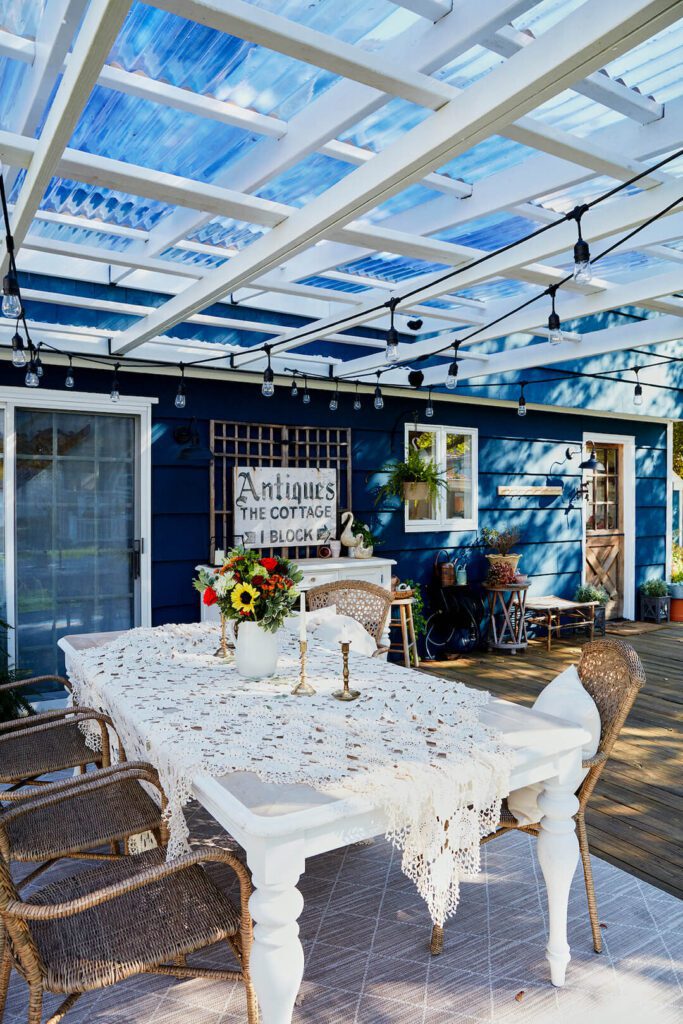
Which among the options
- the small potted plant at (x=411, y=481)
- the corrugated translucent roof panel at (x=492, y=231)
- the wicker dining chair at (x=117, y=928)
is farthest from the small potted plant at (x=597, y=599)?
the wicker dining chair at (x=117, y=928)

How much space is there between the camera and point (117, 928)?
1.69 m

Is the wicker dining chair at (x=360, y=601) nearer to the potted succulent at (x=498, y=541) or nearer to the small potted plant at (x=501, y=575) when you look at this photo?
the small potted plant at (x=501, y=575)

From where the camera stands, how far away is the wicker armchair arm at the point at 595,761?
2.20 metres

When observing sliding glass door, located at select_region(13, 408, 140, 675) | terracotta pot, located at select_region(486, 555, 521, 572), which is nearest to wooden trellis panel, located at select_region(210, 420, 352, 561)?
sliding glass door, located at select_region(13, 408, 140, 675)

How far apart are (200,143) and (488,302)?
230 cm

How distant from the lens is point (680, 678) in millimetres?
5758

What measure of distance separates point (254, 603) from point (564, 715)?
1106 millimetres

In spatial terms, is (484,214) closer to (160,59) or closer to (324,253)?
(324,253)

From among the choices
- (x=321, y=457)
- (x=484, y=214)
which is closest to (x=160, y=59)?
(x=484, y=214)

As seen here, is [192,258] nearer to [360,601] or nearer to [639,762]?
[360,601]

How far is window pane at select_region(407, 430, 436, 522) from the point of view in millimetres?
6562

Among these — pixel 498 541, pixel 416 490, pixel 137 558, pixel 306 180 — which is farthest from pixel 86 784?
pixel 498 541

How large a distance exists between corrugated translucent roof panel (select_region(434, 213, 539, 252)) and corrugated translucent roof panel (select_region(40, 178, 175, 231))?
124cm

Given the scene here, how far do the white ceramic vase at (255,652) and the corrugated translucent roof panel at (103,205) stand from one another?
1785mm
